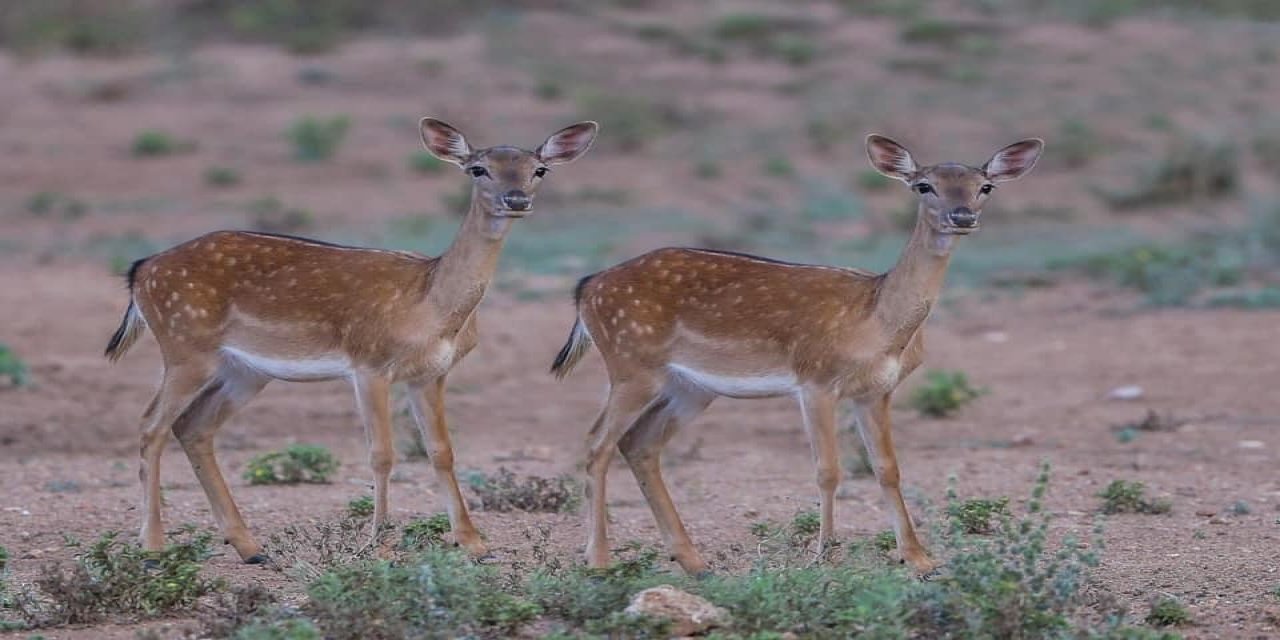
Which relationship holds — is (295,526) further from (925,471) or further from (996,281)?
(996,281)

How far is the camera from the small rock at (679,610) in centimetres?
782

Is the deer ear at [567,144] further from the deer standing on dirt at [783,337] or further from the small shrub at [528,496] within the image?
the small shrub at [528,496]

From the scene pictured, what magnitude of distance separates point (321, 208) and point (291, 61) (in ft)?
34.0

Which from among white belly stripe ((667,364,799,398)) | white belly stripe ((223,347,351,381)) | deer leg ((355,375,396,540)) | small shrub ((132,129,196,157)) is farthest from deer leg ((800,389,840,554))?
small shrub ((132,129,196,157))

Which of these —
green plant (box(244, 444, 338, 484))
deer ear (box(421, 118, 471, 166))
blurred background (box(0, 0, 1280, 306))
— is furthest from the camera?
blurred background (box(0, 0, 1280, 306))

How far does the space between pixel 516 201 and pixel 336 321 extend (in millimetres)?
1082

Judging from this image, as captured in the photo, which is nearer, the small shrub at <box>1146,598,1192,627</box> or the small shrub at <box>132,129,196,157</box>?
the small shrub at <box>1146,598,1192,627</box>

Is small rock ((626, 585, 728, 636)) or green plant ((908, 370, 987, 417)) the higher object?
small rock ((626, 585, 728, 636))

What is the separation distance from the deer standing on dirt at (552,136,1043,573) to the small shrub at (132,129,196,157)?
1879 centimetres

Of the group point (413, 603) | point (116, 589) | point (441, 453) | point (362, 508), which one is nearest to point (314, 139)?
point (362, 508)

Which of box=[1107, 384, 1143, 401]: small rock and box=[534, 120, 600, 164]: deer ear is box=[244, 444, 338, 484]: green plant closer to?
box=[534, 120, 600, 164]: deer ear

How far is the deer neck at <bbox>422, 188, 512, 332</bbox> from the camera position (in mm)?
9797

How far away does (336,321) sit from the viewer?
9781mm

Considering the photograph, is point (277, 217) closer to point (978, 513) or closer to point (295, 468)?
point (295, 468)
